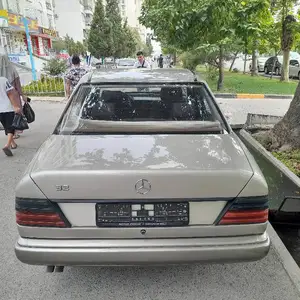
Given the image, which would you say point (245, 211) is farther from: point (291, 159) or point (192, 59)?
point (192, 59)

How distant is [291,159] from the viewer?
5316mm

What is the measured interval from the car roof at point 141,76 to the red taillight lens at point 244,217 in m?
1.63

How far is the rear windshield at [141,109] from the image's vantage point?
289 centimetres

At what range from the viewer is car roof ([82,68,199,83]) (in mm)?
3322

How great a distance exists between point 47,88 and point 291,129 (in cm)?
1010

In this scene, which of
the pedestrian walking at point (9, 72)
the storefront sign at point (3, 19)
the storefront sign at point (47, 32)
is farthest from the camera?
the storefront sign at point (47, 32)

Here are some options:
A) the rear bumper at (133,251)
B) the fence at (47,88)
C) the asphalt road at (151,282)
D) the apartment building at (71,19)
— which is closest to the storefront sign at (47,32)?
the apartment building at (71,19)

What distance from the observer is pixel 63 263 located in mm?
2107

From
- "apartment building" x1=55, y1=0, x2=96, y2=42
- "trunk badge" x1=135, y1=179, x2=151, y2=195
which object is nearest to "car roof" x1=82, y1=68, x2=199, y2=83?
"trunk badge" x1=135, y1=179, x2=151, y2=195

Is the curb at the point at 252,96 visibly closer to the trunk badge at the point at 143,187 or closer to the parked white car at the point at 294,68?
the parked white car at the point at 294,68

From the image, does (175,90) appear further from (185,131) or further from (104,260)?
(104,260)

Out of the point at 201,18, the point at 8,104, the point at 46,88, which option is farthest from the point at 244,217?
the point at 46,88

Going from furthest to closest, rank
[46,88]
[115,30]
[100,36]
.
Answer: [115,30], [100,36], [46,88]

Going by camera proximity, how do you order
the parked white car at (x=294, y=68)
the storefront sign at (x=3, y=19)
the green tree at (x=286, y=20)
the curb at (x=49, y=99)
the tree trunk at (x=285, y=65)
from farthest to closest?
1. the storefront sign at (x=3, y=19)
2. the parked white car at (x=294, y=68)
3. the tree trunk at (x=285, y=65)
4. the green tree at (x=286, y=20)
5. the curb at (x=49, y=99)
